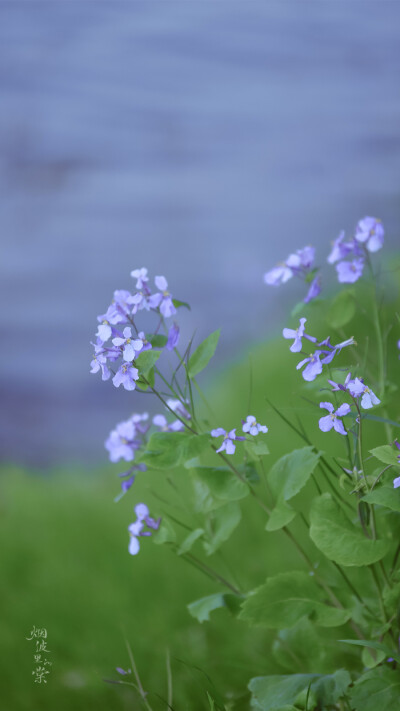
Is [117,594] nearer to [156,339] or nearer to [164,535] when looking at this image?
[164,535]

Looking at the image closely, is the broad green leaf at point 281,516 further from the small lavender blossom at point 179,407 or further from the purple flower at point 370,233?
the purple flower at point 370,233

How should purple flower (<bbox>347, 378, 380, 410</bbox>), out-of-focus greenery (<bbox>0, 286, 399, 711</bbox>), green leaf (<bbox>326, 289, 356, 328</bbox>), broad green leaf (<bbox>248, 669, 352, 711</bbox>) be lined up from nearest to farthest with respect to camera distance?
purple flower (<bbox>347, 378, 380, 410</bbox>) < broad green leaf (<bbox>248, 669, 352, 711</bbox>) < green leaf (<bbox>326, 289, 356, 328</bbox>) < out-of-focus greenery (<bbox>0, 286, 399, 711</bbox>)

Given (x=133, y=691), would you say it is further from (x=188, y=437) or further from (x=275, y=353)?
(x=275, y=353)

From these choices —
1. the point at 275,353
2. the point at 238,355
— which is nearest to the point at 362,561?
the point at 275,353

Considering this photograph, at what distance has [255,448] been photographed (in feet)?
2.35

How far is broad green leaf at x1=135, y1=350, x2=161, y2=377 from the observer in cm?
69

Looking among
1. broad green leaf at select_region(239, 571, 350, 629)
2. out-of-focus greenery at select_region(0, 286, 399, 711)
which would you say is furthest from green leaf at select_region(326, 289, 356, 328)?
broad green leaf at select_region(239, 571, 350, 629)

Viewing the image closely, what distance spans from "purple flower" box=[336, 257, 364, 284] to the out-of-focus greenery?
0.12 metres

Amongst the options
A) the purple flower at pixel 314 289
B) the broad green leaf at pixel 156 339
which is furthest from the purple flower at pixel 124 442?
the purple flower at pixel 314 289

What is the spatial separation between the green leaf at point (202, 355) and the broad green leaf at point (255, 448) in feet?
0.30

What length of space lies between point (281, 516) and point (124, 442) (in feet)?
0.71

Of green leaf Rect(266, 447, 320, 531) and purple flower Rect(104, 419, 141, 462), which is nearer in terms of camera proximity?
green leaf Rect(266, 447, 320, 531)

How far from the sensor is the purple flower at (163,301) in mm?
724

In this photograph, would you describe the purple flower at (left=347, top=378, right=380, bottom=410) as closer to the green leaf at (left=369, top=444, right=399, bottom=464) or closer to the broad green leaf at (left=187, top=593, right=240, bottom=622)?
the green leaf at (left=369, top=444, right=399, bottom=464)
